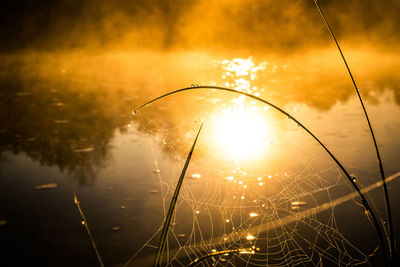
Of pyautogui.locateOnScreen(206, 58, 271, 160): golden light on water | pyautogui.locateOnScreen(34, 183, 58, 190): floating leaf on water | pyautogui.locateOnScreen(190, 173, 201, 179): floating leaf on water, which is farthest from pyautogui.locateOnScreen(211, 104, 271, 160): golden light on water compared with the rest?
pyautogui.locateOnScreen(34, 183, 58, 190): floating leaf on water

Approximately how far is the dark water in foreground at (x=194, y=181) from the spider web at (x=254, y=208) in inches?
0.9

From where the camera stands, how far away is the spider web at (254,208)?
117 inches

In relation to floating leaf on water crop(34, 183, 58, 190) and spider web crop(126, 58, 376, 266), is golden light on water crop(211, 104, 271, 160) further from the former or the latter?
floating leaf on water crop(34, 183, 58, 190)

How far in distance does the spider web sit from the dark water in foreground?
0.08 ft

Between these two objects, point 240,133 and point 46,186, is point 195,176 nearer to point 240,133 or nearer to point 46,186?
point 46,186

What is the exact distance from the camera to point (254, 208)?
3688 millimetres

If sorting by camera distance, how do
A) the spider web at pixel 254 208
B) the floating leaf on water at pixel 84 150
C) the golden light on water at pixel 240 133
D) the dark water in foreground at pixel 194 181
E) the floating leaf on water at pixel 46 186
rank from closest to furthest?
the spider web at pixel 254 208, the dark water in foreground at pixel 194 181, the floating leaf on water at pixel 46 186, the golden light on water at pixel 240 133, the floating leaf on water at pixel 84 150

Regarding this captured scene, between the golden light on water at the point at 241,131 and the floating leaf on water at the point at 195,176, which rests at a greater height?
the golden light on water at the point at 241,131

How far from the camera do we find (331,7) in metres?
42.8

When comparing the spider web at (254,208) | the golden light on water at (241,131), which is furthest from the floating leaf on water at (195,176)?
the golden light on water at (241,131)

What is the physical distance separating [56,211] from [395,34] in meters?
47.7

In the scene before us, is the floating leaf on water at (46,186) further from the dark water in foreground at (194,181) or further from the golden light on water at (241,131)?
the golden light on water at (241,131)

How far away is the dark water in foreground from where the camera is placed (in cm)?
314

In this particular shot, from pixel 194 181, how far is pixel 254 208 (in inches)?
43.2
